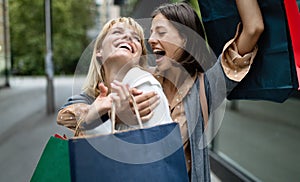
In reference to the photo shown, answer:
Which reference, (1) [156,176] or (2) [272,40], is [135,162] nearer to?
(1) [156,176]

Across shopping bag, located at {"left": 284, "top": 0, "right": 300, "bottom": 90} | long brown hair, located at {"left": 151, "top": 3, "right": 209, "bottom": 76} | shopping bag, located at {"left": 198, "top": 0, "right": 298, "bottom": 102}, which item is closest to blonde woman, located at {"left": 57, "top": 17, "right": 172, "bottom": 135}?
long brown hair, located at {"left": 151, "top": 3, "right": 209, "bottom": 76}

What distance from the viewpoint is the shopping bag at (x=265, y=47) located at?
0.95 meters

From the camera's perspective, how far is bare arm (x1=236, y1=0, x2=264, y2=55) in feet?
3.17

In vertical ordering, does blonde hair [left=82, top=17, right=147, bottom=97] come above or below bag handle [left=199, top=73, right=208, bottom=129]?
above

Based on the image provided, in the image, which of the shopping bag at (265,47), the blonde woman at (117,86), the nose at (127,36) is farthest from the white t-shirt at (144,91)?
the shopping bag at (265,47)

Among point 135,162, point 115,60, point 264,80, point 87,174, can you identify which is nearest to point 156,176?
point 135,162

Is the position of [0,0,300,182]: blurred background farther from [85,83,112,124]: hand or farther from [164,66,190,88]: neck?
[164,66,190,88]: neck

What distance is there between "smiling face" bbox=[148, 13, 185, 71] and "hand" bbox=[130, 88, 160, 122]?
8.7 inches

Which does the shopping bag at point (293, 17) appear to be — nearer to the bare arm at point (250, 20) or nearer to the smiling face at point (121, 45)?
the bare arm at point (250, 20)

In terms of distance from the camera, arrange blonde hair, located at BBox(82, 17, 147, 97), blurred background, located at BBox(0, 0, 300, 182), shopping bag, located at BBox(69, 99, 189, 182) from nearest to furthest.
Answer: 1. shopping bag, located at BBox(69, 99, 189, 182)
2. blonde hair, located at BBox(82, 17, 147, 97)
3. blurred background, located at BBox(0, 0, 300, 182)

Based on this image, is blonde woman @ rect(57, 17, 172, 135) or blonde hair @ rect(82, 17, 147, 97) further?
blonde hair @ rect(82, 17, 147, 97)

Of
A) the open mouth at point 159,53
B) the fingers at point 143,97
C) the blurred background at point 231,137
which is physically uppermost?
the open mouth at point 159,53

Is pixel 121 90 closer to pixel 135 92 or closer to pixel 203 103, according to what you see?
pixel 135 92

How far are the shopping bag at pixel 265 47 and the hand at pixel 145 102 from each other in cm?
37
